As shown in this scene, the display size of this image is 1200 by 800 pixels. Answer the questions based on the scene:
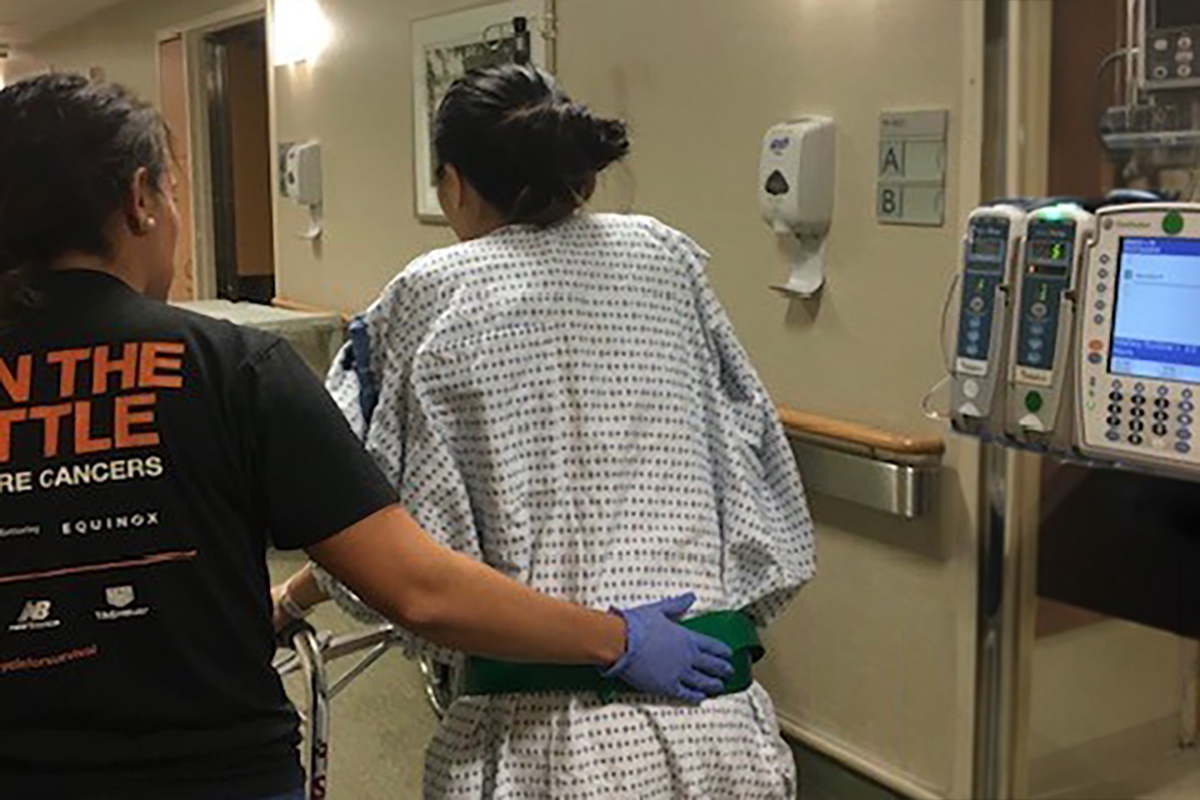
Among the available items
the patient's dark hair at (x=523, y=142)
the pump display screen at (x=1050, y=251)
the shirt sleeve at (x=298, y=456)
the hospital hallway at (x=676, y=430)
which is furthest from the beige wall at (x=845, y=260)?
the shirt sleeve at (x=298, y=456)


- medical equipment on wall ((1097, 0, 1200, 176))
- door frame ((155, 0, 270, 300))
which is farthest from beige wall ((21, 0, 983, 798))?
door frame ((155, 0, 270, 300))

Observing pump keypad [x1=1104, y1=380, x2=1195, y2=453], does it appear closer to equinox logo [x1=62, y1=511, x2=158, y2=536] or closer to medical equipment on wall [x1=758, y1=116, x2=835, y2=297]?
medical equipment on wall [x1=758, y1=116, x2=835, y2=297]

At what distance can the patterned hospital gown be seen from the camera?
148cm

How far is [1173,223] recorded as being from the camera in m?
1.78

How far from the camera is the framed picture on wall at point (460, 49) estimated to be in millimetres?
3484

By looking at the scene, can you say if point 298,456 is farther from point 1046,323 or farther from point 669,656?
point 1046,323

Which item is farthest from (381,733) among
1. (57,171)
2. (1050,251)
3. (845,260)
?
(57,171)

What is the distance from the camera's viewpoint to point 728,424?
5.34ft

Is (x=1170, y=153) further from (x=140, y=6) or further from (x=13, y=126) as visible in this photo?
(x=140, y=6)

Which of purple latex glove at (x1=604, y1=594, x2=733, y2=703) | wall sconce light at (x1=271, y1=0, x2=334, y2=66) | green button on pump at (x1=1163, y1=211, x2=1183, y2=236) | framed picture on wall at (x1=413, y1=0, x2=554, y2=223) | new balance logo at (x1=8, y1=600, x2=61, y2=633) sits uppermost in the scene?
wall sconce light at (x1=271, y1=0, x2=334, y2=66)

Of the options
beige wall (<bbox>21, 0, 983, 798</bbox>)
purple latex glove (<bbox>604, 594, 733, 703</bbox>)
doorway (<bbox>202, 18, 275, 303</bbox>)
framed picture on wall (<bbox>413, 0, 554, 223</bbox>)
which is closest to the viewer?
purple latex glove (<bbox>604, 594, 733, 703</bbox>)

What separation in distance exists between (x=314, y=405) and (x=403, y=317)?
35 centimetres

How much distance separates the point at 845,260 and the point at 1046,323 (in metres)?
0.68

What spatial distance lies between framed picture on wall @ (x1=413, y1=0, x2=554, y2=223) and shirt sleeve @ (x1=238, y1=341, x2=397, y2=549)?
207 centimetres
